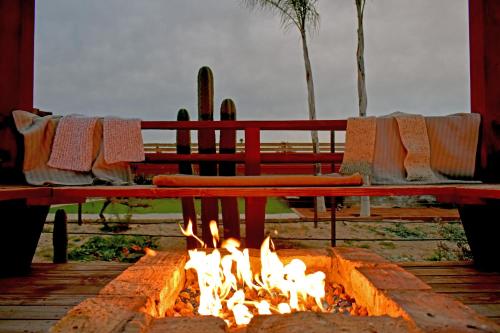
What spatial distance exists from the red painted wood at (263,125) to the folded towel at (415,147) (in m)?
0.39

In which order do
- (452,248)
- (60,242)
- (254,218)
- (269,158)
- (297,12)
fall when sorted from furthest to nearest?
(297,12), (452,248), (269,158), (60,242), (254,218)

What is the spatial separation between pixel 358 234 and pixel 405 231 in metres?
0.79

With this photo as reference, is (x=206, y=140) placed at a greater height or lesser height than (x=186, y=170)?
greater

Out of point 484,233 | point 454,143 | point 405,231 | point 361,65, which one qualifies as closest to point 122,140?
point 454,143

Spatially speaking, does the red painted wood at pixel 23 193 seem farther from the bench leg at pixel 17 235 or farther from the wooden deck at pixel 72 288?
the wooden deck at pixel 72 288

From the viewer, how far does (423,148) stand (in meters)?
2.69

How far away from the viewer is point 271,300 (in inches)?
72.9

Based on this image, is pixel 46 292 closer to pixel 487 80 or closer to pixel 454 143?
pixel 454 143

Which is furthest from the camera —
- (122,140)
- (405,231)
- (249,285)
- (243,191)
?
(405,231)

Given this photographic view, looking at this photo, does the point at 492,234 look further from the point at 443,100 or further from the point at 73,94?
the point at 73,94

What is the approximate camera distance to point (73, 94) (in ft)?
26.8

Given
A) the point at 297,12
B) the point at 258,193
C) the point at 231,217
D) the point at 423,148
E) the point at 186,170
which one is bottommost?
the point at 231,217

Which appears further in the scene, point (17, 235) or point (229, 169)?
point (229, 169)

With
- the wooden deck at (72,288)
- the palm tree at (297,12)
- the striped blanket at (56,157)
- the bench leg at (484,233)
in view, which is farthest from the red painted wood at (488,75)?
the palm tree at (297,12)
